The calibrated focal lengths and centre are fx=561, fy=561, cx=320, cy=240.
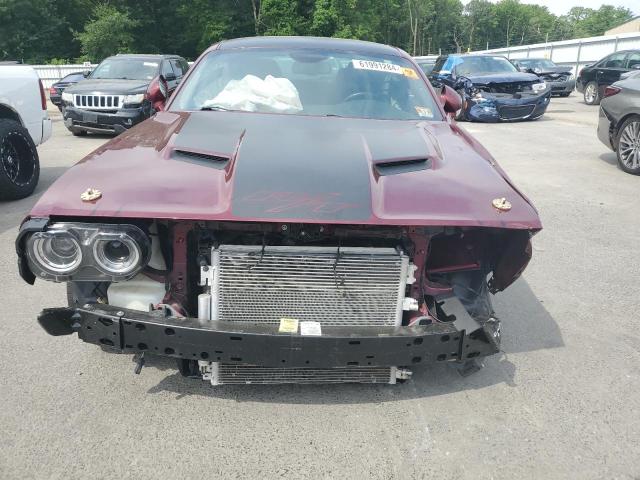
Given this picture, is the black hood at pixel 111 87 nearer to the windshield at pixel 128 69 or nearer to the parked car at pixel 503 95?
the windshield at pixel 128 69

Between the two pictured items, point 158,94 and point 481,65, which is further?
point 481,65

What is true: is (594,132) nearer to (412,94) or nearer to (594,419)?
(412,94)

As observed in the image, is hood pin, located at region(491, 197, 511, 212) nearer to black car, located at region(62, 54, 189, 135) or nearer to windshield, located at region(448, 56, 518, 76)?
black car, located at region(62, 54, 189, 135)

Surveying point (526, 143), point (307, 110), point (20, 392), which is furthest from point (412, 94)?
point (526, 143)

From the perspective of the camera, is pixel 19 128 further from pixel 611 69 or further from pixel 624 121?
pixel 611 69

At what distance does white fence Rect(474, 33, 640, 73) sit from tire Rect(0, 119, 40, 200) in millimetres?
26235

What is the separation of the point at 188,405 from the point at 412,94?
2.43 meters

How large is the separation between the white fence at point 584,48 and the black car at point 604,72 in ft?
30.7

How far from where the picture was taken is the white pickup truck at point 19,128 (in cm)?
620

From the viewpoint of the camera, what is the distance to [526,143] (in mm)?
10891

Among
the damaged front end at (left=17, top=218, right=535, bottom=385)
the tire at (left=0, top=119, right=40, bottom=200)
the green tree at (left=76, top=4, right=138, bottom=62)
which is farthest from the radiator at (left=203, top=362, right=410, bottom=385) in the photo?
the green tree at (left=76, top=4, right=138, bottom=62)

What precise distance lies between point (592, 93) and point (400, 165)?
17744 mm

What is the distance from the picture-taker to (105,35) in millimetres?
35844

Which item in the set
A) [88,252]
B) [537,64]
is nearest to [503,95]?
[537,64]
